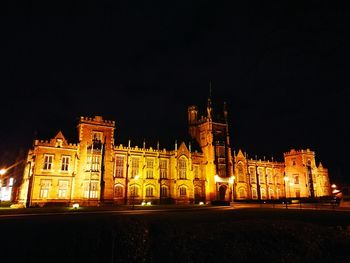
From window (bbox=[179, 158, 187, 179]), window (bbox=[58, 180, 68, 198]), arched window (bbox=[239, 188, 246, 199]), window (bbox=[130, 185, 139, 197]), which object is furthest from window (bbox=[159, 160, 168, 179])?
arched window (bbox=[239, 188, 246, 199])

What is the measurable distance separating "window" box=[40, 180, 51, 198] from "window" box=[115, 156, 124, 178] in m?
11.3

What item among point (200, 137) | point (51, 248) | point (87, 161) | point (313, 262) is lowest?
point (313, 262)

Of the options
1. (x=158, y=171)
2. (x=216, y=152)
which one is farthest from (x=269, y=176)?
(x=158, y=171)

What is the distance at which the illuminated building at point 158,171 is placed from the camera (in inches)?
1800

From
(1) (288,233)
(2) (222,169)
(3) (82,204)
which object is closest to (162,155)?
(2) (222,169)

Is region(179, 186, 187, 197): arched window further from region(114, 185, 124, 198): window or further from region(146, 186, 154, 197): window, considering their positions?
region(114, 185, 124, 198): window

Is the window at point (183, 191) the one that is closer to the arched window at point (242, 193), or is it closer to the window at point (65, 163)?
the arched window at point (242, 193)

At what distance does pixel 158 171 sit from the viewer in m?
55.2

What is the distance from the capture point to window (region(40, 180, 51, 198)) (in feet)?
145

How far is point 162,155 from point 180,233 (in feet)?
158

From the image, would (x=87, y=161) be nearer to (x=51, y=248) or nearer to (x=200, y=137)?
(x=200, y=137)

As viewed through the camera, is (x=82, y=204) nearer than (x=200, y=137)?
Yes

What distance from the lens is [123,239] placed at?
8422 millimetres

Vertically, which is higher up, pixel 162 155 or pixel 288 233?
pixel 162 155
